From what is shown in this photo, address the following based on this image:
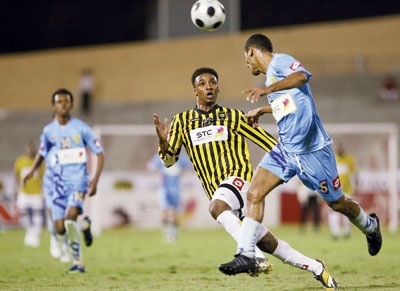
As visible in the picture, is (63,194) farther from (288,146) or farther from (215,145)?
(288,146)

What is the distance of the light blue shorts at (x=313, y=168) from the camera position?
26.1ft

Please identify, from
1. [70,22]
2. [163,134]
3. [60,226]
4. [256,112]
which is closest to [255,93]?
[256,112]

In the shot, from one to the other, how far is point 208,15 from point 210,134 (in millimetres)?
1634

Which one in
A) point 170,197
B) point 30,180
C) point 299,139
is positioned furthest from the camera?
point 170,197

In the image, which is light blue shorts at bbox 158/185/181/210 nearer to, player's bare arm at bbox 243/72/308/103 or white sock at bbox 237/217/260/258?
white sock at bbox 237/217/260/258

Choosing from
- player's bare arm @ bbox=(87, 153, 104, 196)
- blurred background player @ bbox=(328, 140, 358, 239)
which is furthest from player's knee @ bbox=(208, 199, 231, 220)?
blurred background player @ bbox=(328, 140, 358, 239)

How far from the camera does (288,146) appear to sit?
26.3ft

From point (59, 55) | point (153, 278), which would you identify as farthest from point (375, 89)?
point (153, 278)

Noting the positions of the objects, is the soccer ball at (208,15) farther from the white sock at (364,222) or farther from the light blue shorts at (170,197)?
the light blue shorts at (170,197)

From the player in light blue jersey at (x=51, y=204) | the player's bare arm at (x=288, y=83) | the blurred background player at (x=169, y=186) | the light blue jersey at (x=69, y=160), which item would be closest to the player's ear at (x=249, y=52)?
the player's bare arm at (x=288, y=83)

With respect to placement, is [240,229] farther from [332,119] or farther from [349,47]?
[349,47]

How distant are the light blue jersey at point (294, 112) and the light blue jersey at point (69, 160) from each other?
4023 mm

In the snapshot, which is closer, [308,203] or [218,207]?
[218,207]

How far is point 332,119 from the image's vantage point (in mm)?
27672
